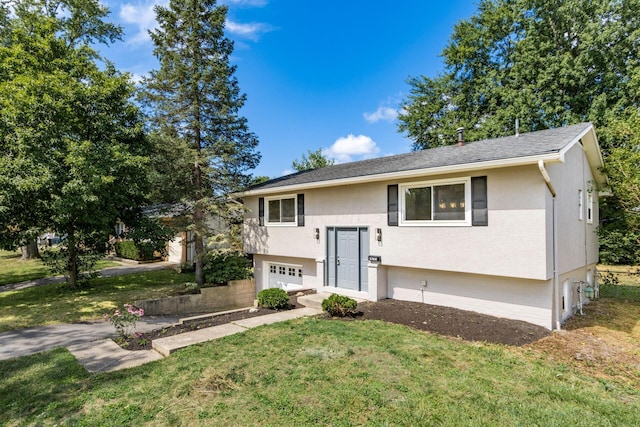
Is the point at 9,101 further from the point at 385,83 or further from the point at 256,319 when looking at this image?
the point at 385,83

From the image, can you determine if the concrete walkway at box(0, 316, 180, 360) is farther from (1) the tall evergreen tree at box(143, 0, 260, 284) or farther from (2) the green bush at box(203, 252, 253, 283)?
(1) the tall evergreen tree at box(143, 0, 260, 284)

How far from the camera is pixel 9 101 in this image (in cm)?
917

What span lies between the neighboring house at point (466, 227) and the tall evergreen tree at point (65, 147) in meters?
5.29

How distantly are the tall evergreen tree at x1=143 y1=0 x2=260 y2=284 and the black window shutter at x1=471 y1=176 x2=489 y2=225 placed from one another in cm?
859

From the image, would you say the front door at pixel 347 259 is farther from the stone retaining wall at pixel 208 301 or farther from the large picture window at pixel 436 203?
the stone retaining wall at pixel 208 301

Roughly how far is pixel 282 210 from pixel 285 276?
2.73m

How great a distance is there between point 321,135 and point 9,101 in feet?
84.7

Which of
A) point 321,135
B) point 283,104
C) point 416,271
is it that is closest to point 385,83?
point 283,104

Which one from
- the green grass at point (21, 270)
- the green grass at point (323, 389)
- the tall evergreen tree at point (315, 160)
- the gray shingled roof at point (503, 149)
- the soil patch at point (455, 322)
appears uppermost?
the tall evergreen tree at point (315, 160)

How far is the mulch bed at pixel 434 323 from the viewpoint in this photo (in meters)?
6.61

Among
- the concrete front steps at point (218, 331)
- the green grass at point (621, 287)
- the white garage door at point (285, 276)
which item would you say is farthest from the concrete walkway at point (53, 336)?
the green grass at point (621, 287)

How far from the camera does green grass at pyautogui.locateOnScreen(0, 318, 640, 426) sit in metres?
3.79

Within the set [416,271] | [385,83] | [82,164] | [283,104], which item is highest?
[385,83]

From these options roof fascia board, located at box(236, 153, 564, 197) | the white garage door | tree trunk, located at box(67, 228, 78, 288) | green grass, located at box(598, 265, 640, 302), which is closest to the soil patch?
roof fascia board, located at box(236, 153, 564, 197)
